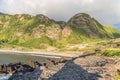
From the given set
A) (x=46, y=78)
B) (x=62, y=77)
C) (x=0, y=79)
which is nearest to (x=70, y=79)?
(x=62, y=77)

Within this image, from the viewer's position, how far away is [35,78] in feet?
163

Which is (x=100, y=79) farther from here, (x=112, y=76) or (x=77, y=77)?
(x=77, y=77)

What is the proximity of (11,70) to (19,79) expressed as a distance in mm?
27025

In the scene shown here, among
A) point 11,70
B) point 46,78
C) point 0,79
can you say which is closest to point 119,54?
point 11,70

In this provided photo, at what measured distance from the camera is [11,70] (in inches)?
3263

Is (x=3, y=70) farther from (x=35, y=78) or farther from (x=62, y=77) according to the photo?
(x=62, y=77)

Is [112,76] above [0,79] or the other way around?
above

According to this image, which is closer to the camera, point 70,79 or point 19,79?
point 70,79

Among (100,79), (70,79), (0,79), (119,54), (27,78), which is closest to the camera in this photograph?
(100,79)

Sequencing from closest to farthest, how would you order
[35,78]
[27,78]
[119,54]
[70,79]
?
1. [70,79]
2. [35,78]
3. [27,78]
4. [119,54]

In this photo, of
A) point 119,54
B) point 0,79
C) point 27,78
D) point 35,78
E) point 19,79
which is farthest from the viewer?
point 119,54

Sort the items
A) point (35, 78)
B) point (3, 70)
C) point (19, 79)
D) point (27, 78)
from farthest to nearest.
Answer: point (3, 70), point (19, 79), point (27, 78), point (35, 78)

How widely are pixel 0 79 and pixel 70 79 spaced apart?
24.6 m

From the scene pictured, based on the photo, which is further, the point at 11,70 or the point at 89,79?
the point at 11,70
